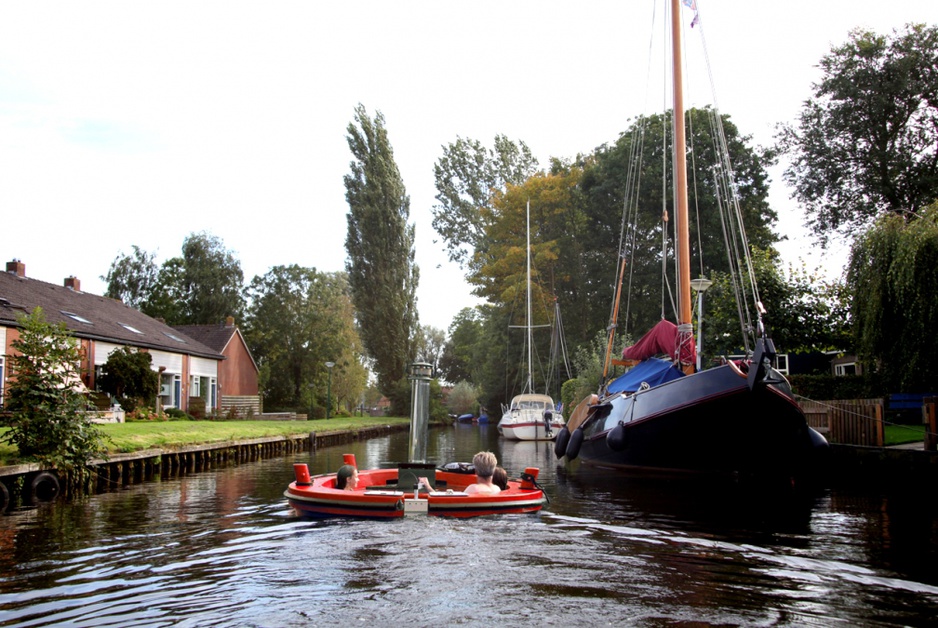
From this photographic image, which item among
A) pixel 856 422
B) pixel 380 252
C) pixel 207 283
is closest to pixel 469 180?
pixel 380 252

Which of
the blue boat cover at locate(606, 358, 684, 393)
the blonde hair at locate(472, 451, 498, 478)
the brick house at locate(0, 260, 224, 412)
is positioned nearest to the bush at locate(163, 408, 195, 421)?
the brick house at locate(0, 260, 224, 412)

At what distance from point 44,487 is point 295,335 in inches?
1478

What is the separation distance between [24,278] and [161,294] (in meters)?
25.5

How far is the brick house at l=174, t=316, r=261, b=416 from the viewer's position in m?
39.0

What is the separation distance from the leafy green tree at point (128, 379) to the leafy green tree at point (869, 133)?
2853cm

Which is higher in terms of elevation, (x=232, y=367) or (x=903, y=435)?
(x=232, y=367)

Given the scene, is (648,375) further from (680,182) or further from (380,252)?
(380,252)

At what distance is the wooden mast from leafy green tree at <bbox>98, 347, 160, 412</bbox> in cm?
1977

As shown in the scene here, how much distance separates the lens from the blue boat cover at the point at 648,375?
688 inches

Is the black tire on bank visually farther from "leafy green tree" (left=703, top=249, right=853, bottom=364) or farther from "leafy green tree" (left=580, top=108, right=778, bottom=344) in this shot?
"leafy green tree" (left=580, top=108, right=778, bottom=344)

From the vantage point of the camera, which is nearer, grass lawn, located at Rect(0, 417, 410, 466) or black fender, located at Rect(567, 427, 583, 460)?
grass lawn, located at Rect(0, 417, 410, 466)

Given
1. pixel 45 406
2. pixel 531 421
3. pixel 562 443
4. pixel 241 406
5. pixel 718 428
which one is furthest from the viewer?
pixel 241 406

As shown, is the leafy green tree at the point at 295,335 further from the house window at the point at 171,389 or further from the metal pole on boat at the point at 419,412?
the metal pole on boat at the point at 419,412

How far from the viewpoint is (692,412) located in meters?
15.0
